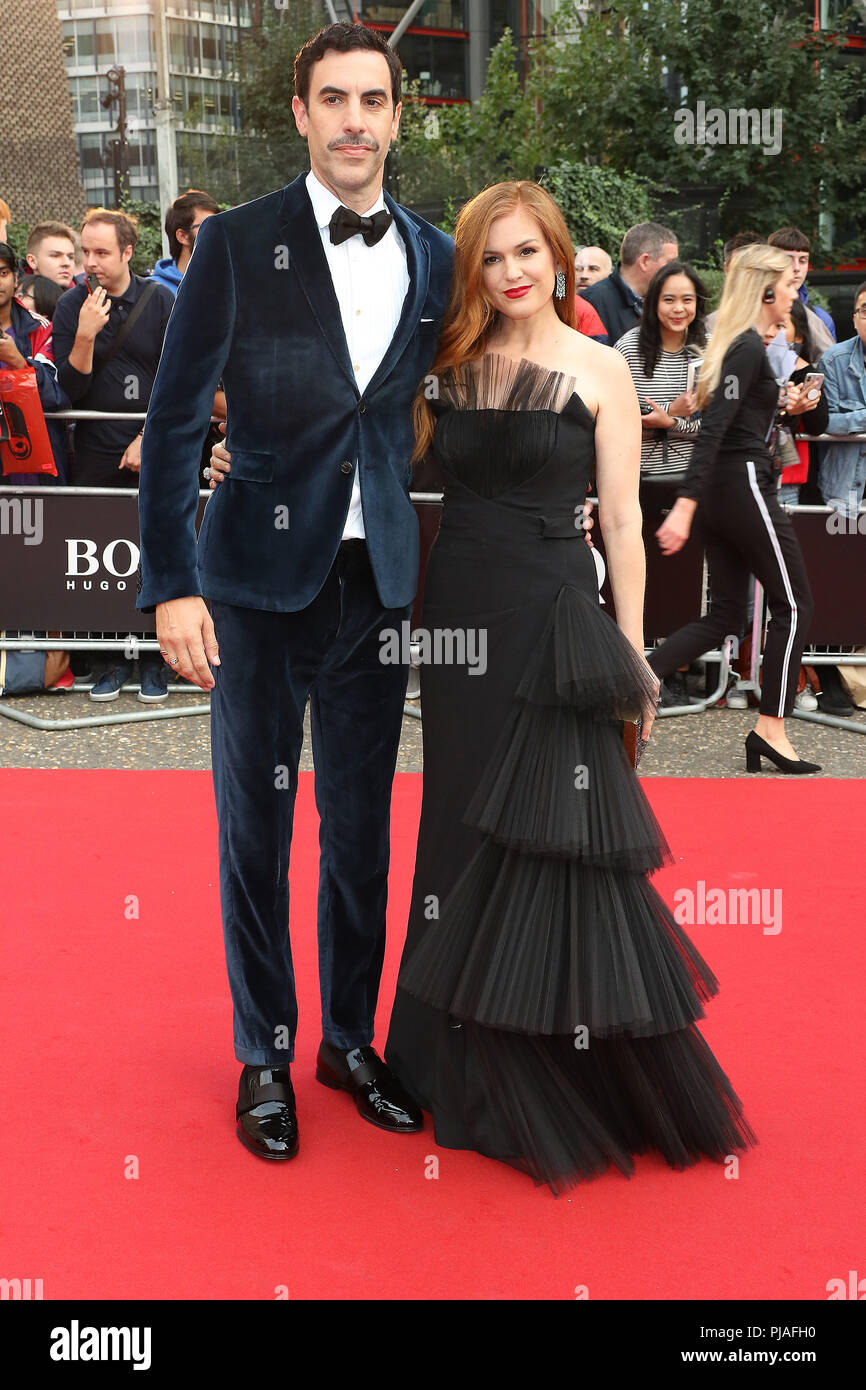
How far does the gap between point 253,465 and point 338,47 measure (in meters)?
0.84

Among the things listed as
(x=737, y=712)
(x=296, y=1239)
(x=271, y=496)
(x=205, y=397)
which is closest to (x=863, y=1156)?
(x=296, y=1239)

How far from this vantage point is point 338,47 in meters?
2.86

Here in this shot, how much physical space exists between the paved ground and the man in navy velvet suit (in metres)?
3.08

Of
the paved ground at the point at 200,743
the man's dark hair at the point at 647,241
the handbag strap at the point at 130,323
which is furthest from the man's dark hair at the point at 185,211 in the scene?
the paved ground at the point at 200,743

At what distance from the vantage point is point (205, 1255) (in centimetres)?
272

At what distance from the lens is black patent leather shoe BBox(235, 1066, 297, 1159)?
3.10 metres

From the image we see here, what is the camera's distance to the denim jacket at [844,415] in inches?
298

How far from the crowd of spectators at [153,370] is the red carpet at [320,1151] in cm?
294

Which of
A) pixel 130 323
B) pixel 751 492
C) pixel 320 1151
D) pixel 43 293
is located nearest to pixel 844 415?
pixel 751 492

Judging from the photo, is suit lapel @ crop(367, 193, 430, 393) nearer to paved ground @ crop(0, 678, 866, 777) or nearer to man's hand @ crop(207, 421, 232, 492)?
man's hand @ crop(207, 421, 232, 492)

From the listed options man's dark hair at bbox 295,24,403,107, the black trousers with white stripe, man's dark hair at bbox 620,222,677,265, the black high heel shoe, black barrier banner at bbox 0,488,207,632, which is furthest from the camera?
man's dark hair at bbox 620,222,677,265

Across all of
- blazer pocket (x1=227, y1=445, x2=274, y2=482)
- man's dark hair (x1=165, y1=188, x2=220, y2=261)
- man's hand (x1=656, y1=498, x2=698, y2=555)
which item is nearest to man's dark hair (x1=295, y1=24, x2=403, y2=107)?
blazer pocket (x1=227, y1=445, x2=274, y2=482)

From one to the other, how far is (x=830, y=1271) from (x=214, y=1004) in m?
1.79
